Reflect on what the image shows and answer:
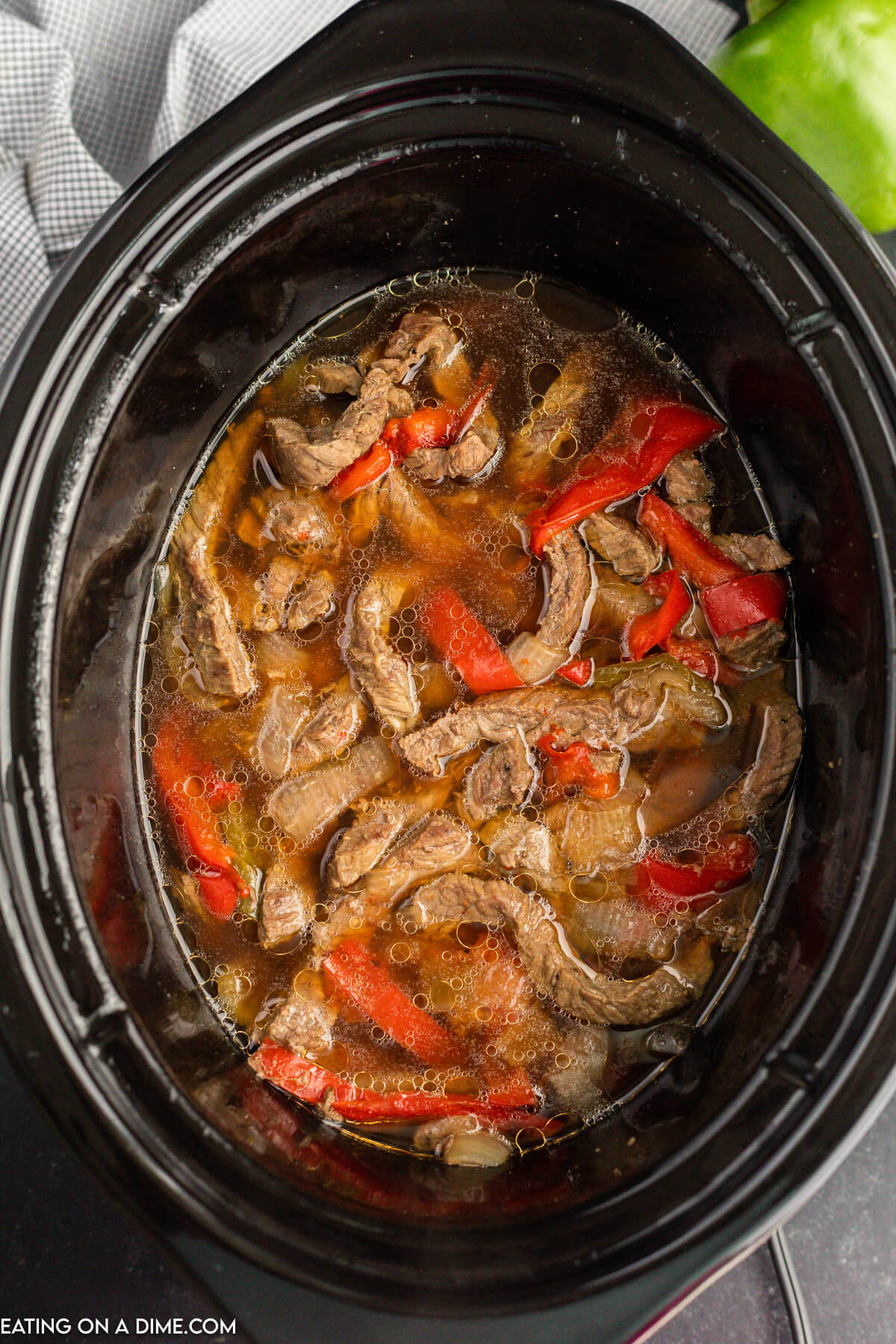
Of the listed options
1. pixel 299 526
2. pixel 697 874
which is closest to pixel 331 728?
pixel 299 526

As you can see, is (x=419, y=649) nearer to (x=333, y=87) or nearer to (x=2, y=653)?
(x=2, y=653)

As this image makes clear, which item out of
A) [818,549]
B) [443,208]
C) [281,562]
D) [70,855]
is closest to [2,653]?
[70,855]

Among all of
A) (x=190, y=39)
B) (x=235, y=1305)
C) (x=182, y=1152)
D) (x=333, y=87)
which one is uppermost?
(x=190, y=39)

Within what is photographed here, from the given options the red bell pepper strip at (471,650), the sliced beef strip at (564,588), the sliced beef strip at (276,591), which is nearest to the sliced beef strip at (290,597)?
the sliced beef strip at (276,591)

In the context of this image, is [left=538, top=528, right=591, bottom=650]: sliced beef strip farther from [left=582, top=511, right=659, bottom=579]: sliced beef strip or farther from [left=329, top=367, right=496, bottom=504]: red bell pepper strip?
[left=329, top=367, right=496, bottom=504]: red bell pepper strip

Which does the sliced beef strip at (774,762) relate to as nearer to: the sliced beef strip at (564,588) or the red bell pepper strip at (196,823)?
the sliced beef strip at (564,588)
